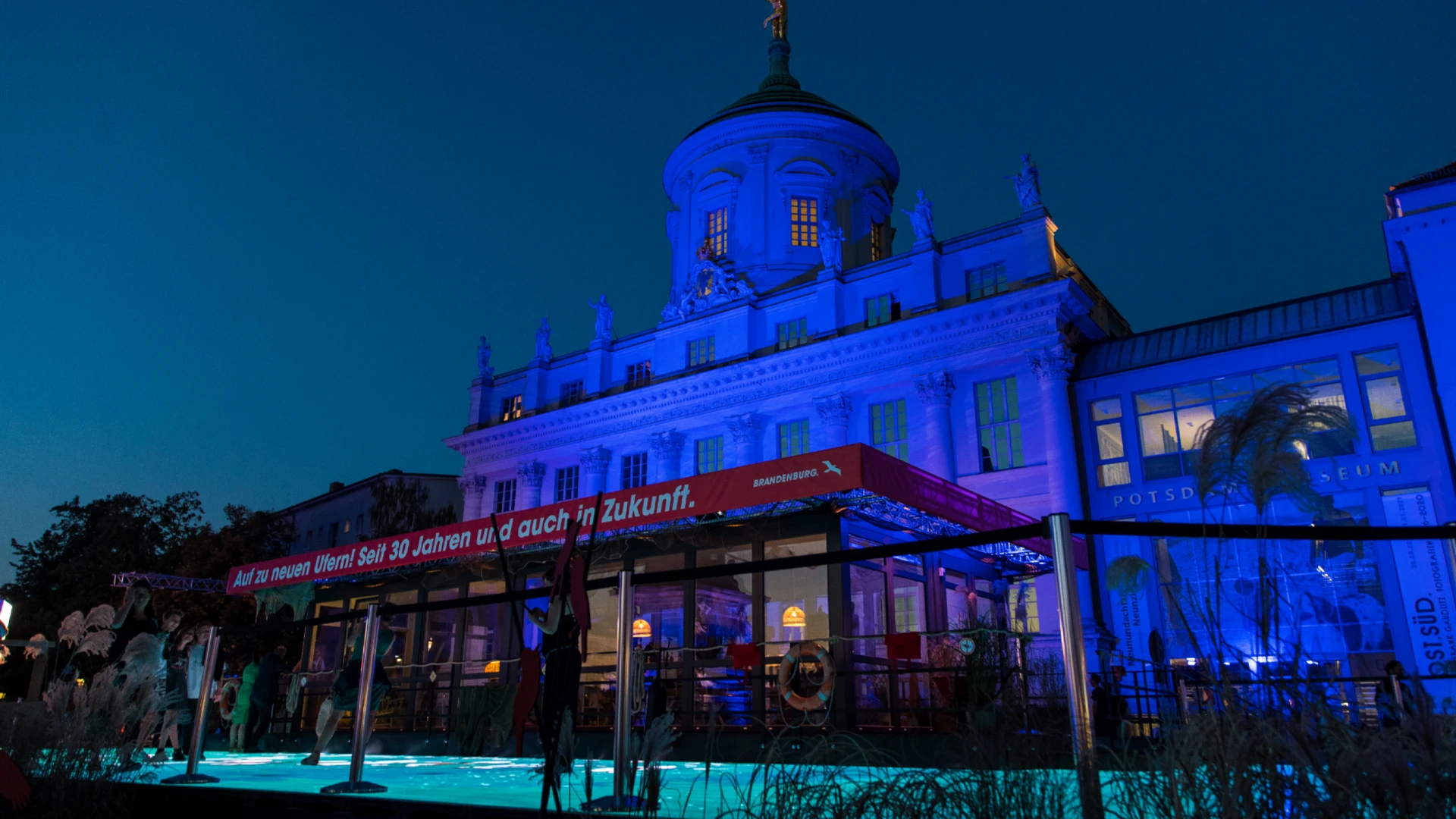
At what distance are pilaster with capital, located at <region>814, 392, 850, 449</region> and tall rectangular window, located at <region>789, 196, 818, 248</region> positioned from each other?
28.4 ft

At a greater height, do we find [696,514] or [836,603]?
[696,514]

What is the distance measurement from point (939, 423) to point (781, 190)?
13395 mm

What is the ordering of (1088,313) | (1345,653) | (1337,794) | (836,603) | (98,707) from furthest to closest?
(1088,313), (1345,653), (836,603), (98,707), (1337,794)

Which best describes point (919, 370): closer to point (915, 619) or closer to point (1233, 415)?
point (915, 619)

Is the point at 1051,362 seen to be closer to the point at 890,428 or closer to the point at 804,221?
the point at 890,428

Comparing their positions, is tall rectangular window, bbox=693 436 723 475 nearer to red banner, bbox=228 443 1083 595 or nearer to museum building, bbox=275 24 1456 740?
museum building, bbox=275 24 1456 740

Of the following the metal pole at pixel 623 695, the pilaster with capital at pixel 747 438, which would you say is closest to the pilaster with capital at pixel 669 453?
the pilaster with capital at pixel 747 438

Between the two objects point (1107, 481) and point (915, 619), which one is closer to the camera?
point (915, 619)

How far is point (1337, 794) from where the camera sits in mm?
3150

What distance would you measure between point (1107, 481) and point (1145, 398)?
2.43 metres

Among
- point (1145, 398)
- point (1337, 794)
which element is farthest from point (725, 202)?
point (1337, 794)

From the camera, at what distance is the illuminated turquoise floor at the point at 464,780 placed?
6.47 metres

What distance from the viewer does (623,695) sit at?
5883mm

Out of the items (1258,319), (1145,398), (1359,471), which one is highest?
(1258,319)
